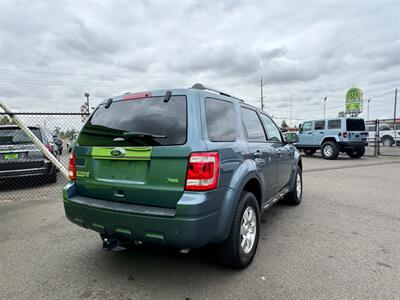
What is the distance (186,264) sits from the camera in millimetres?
2877

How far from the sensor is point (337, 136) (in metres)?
13.5

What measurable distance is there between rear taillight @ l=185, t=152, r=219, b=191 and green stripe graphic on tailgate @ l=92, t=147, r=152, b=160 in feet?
1.33

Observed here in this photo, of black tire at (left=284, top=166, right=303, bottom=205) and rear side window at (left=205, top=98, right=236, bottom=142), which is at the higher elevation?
rear side window at (left=205, top=98, right=236, bottom=142)

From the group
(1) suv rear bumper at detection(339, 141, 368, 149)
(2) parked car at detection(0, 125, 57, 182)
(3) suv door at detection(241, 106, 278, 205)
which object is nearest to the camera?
(3) suv door at detection(241, 106, 278, 205)

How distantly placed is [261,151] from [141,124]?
1.57 m

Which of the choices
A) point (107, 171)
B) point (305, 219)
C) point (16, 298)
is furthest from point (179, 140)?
point (305, 219)

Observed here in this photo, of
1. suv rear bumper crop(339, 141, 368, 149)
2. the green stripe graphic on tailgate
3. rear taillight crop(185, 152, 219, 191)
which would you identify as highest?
the green stripe graphic on tailgate

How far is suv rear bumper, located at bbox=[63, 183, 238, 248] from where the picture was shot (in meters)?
2.13

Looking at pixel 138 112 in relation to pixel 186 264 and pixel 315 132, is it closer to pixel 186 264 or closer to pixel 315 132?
pixel 186 264

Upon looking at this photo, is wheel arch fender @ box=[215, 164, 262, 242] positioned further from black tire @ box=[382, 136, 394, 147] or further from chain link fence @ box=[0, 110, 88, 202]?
black tire @ box=[382, 136, 394, 147]

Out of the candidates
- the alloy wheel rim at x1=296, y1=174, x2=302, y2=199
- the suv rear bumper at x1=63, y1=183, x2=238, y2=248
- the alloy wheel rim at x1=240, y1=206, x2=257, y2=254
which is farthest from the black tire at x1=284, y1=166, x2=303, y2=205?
the suv rear bumper at x1=63, y1=183, x2=238, y2=248

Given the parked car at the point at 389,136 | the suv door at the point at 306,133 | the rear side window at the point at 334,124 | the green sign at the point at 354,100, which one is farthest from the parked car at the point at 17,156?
the green sign at the point at 354,100

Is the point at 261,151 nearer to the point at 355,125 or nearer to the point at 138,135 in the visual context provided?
the point at 138,135

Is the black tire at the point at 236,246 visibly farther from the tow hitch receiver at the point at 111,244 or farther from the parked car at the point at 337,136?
the parked car at the point at 337,136
